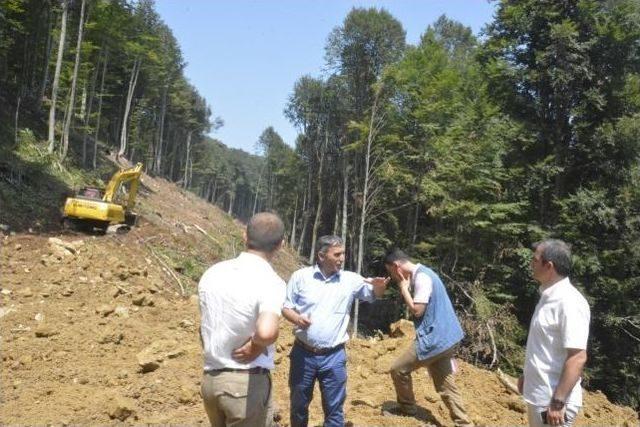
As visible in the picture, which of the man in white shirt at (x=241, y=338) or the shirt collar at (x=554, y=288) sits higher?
the shirt collar at (x=554, y=288)

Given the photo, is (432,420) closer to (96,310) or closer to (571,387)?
(571,387)

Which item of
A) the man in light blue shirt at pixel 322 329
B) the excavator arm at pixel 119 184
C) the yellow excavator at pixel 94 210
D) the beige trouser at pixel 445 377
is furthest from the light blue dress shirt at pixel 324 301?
the excavator arm at pixel 119 184

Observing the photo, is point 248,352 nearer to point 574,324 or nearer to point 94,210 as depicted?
point 574,324

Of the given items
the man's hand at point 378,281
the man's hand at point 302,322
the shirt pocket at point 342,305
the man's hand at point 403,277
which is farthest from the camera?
the man's hand at point 403,277

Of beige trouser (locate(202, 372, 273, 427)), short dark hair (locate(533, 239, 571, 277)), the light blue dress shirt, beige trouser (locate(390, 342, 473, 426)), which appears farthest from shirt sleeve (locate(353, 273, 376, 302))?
beige trouser (locate(202, 372, 273, 427))

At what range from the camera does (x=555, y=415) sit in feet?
10.7

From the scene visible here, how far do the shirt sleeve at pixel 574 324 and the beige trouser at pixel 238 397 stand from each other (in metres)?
1.79

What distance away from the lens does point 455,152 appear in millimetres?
19562

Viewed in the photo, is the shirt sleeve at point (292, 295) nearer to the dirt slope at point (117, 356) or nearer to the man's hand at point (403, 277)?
the man's hand at point (403, 277)

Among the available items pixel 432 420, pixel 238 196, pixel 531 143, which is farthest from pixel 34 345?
pixel 238 196

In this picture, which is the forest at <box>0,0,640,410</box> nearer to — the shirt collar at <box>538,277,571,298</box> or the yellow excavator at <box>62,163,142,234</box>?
the yellow excavator at <box>62,163,142,234</box>

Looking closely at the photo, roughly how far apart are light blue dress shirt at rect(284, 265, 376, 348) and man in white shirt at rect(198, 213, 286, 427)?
4.80 ft

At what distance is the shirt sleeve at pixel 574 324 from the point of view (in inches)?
127

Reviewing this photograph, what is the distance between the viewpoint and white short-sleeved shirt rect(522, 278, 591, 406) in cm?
327
